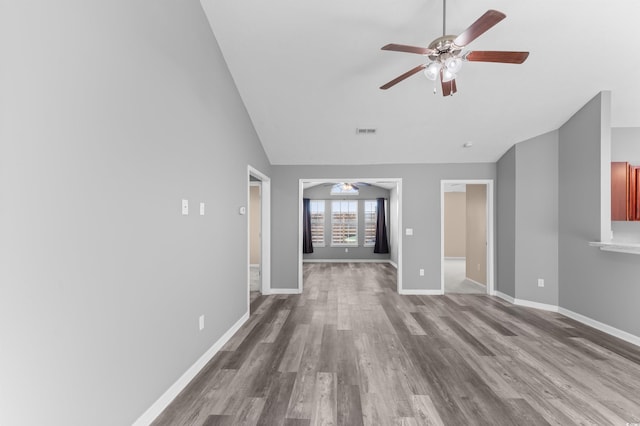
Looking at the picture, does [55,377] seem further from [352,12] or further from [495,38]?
[495,38]

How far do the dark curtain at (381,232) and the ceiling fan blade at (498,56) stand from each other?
701cm

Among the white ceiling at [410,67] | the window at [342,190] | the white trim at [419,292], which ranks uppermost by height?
the white ceiling at [410,67]

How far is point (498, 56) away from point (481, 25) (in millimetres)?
411

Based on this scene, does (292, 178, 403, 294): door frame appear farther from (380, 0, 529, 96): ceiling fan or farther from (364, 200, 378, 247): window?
(364, 200, 378, 247): window

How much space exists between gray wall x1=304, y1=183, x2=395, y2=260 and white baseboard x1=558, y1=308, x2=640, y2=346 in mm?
5343

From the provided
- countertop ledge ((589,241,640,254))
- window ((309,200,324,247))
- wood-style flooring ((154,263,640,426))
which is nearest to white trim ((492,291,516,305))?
wood-style flooring ((154,263,640,426))

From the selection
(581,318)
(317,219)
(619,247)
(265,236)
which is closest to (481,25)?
(619,247)

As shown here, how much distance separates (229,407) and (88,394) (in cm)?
93

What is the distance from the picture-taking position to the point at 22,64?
1.15 m

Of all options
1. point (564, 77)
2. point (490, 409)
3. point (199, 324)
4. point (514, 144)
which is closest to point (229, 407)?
point (199, 324)

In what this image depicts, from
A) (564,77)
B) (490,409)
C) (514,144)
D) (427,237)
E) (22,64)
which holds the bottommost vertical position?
(490,409)

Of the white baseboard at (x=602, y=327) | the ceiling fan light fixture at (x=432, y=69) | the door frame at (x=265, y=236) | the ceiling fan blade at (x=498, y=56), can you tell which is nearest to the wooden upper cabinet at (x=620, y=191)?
the white baseboard at (x=602, y=327)

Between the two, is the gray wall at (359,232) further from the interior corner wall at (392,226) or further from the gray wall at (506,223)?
the gray wall at (506,223)

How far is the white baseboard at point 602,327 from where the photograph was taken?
308 cm
